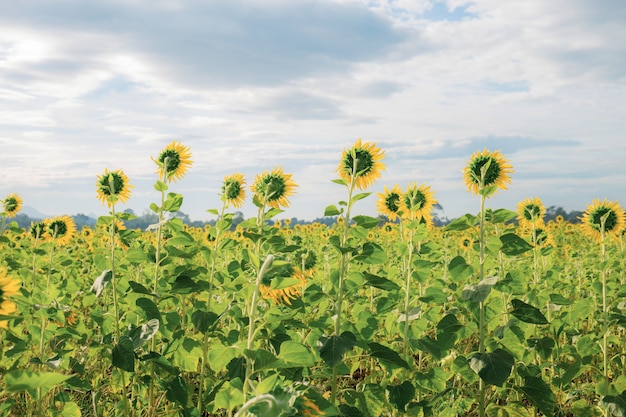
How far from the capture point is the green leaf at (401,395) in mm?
2709

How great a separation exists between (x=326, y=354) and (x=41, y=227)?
4206 mm

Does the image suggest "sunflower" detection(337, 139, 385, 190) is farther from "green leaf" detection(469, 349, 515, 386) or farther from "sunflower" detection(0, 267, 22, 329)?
"sunflower" detection(0, 267, 22, 329)

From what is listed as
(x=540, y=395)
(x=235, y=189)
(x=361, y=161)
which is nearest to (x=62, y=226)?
(x=235, y=189)

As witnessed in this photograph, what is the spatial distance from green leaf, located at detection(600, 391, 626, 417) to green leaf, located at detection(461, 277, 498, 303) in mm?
1274

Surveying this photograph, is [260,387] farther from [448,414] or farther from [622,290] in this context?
[622,290]

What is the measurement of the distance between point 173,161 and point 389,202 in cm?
170

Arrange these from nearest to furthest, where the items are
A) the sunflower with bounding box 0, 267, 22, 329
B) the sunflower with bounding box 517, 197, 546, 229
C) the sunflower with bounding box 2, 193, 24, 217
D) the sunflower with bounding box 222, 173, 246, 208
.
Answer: the sunflower with bounding box 0, 267, 22, 329
the sunflower with bounding box 222, 173, 246, 208
the sunflower with bounding box 517, 197, 546, 229
the sunflower with bounding box 2, 193, 24, 217

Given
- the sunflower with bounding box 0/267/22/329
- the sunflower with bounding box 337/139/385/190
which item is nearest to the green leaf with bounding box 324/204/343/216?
the sunflower with bounding box 337/139/385/190

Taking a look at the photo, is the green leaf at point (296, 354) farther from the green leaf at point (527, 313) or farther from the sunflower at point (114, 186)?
the sunflower at point (114, 186)

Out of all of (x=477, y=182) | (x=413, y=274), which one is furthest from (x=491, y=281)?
(x=477, y=182)

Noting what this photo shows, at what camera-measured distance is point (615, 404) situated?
3.08 m

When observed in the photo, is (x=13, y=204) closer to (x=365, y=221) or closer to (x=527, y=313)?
(x=365, y=221)

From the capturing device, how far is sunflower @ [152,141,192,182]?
11.6 feet

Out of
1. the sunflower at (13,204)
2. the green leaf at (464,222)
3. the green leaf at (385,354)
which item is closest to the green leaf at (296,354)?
the green leaf at (385,354)
